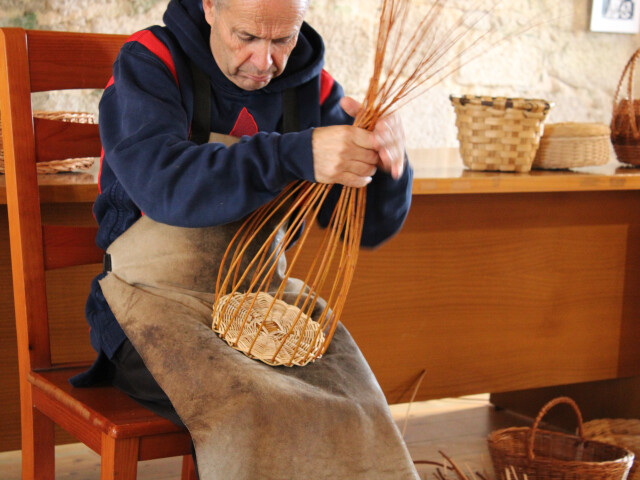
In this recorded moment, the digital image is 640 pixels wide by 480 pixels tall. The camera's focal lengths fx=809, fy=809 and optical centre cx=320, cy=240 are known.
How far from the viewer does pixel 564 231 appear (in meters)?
2.29

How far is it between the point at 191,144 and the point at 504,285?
1.28m

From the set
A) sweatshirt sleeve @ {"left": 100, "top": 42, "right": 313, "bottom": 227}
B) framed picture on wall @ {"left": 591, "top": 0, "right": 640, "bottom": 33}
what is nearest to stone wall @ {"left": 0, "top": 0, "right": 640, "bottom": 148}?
framed picture on wall @ {"left": 591, "top": 0, "right": 640, "bottom": 33}

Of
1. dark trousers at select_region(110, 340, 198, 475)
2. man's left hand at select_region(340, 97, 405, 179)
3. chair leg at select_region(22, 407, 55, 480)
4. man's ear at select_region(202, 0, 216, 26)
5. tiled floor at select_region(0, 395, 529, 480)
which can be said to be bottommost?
tiled floor at select_region(0, 395, 529, 480)

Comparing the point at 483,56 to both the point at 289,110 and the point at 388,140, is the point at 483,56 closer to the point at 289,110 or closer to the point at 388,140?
the point at 289,110

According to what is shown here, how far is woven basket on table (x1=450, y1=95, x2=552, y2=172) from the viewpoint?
2.05m

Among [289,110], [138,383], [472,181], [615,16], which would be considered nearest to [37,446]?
[138,383]

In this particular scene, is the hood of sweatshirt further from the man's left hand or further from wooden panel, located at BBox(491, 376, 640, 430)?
wooden panel, located at BBox(491, 376, 640, 430)

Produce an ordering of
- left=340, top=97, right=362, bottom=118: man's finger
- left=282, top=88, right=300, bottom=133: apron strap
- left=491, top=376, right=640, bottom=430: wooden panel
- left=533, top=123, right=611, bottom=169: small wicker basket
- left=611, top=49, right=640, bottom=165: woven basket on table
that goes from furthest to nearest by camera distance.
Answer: left=491, top=376, right=640, bottom=430: wooden panel, left=611, top=49, right=640, bottom=165: woven basket on table, left=533, top=123, right=611, bottom=169: small wicker basket, left=282, top=88, right=300, bottom=133: apron strap, left=340, top=97, right=362, bottom=118: man's finger

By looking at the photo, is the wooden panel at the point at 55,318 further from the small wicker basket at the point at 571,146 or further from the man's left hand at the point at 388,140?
the small wicker basket at the point at 571,146

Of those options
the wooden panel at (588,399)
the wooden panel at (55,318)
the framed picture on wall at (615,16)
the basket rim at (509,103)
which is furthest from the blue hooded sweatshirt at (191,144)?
the framed picture on wall at (615,16)

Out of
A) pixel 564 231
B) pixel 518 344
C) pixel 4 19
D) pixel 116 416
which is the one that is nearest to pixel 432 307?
pixel 518 344

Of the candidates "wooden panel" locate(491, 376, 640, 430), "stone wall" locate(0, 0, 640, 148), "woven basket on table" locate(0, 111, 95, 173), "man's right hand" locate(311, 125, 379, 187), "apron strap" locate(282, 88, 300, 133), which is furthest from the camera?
"stone wall" locate(0, 0, 640, 148)

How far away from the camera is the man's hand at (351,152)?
1094mm

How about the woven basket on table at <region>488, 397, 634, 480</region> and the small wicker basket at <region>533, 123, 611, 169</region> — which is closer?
the woven basket on table at <region>488, 397, 634, 480</region>
